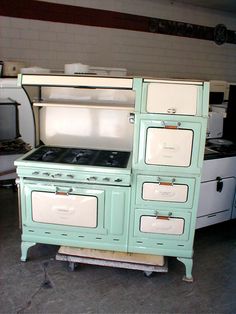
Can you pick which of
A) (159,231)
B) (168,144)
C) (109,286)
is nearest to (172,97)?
(168,144)

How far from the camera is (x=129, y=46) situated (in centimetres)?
466

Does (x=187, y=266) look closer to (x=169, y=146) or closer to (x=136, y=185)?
(x=136, y=185)

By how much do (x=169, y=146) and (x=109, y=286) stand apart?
97 cm

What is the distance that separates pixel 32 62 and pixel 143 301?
3351 millimetres

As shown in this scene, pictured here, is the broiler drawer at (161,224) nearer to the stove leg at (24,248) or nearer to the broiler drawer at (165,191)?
the broiler drawer at (165,191)

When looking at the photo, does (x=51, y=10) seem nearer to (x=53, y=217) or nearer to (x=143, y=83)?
(x=143, y=83)

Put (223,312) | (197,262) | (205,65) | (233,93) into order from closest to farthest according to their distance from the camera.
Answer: (223,312), (197,262), (233,93), (205,65)

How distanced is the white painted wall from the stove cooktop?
89.3 inches

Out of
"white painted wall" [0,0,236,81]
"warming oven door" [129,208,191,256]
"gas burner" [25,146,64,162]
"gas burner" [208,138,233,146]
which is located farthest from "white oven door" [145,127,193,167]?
"white painted wall" [0,0,236,81]

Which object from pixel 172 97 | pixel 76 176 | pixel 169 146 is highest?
pixel 172 97

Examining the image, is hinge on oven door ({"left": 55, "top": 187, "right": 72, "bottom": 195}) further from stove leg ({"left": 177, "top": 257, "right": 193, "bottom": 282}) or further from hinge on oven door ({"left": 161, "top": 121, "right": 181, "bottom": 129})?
stove leg ({"left": 177, "top": 257, "right": 193, "bottom": 282})

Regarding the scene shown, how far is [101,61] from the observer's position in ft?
14.8

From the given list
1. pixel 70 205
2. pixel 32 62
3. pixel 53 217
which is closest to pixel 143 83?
pixel 70 205

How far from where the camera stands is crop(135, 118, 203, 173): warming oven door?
72.6 inches
